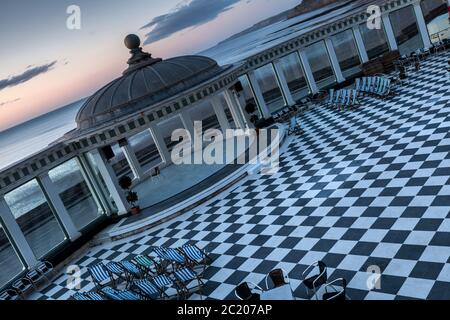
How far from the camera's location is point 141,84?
1669 cm

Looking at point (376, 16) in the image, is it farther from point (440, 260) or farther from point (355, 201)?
point (440, 260)

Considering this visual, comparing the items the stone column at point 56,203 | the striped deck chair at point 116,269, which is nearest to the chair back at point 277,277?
the striped deck chair at point 116,269

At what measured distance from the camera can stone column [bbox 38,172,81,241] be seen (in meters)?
13.7

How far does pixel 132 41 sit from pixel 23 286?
1142cm

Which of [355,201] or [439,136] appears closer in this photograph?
[355,201]

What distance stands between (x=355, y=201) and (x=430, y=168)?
2.01 m

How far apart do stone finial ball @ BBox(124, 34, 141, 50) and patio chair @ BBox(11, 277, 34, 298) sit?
36.2 feet

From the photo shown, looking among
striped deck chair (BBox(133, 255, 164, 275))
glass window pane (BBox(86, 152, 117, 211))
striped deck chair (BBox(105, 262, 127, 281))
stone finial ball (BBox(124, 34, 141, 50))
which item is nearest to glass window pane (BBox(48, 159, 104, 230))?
glass window pane (BBox(86, 152, 117, 211))

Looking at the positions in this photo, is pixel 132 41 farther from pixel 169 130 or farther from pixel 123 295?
pixel 169 130

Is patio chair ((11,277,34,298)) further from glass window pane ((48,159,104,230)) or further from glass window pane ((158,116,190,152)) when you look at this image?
glass window pane ((158,116,190,152))

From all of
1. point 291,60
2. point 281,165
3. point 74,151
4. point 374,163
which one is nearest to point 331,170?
point 374,163

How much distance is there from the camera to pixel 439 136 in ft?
38.2

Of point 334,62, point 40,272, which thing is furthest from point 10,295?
point 334,62

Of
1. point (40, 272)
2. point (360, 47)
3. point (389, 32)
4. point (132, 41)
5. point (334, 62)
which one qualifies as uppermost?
point (132, 41)
